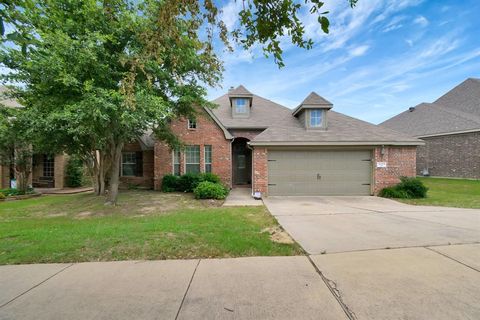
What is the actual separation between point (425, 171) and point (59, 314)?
27.3m

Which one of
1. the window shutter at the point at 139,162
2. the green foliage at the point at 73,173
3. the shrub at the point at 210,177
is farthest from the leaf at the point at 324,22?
the green foliage at the point at 73,173

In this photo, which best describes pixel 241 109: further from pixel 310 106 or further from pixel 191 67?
pixel 191 67

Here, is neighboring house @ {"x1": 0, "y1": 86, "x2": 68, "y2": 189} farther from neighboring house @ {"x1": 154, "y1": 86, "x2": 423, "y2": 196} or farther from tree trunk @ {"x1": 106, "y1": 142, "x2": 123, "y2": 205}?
neighboring house @ {"x1": 154, "y1": 86, "x2": 423, "y2": 196}

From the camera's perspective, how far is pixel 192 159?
1385 centimetres

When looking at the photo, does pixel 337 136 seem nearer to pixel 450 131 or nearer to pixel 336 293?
pixel 336 293

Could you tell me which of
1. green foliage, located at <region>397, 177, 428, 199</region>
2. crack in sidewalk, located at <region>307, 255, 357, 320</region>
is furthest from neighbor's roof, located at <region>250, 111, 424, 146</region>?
crack in sidewalk, located at <region>307, 255, 357, 320</region>

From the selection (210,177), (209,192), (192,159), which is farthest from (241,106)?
(209,192)

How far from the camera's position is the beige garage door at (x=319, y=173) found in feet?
37.2

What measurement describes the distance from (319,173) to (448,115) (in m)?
18.4

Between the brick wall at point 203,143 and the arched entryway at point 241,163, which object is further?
the arched entryway at point 241,163

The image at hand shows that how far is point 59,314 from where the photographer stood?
2447 mm

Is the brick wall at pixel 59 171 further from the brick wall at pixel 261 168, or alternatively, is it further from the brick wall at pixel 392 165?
the brick wall at pixel 392 165

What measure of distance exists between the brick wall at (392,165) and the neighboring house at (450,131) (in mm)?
12149

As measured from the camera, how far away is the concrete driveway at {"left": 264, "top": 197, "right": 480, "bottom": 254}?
4.53 m
